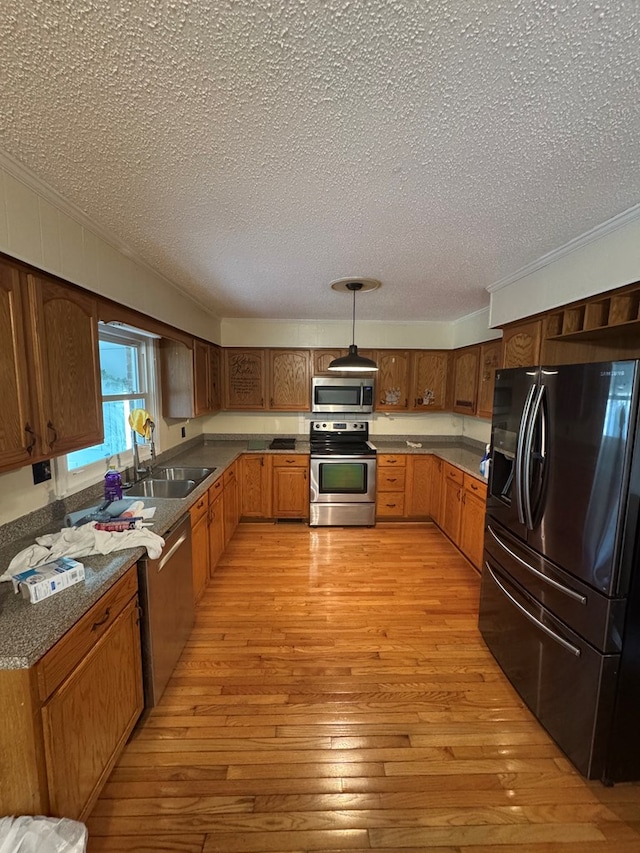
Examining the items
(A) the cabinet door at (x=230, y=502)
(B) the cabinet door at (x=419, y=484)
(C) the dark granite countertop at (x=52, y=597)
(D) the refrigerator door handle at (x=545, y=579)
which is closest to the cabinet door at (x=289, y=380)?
(A) the cabinet door at (x=230, y=502)

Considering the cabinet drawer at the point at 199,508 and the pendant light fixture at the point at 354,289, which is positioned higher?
the pendant light fixture at the point at 354,289

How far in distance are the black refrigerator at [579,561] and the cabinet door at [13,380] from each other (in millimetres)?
2213

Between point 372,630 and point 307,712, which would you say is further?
point 372,630

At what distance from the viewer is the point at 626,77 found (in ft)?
2.86

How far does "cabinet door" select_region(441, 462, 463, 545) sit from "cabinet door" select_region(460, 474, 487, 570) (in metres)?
0.10

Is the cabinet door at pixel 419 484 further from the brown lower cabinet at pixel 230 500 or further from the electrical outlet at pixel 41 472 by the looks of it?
the electrical outlet at pixel 41 472

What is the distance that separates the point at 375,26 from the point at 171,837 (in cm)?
248

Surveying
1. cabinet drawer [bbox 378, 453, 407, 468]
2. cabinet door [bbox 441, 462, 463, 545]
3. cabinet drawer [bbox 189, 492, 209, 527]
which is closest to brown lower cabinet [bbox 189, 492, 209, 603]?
cabinet drawer [bbox 189, 492, 209, 527]

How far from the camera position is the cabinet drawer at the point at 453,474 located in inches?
131

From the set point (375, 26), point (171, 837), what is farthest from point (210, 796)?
point (375, 26)

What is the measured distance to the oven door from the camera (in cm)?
387

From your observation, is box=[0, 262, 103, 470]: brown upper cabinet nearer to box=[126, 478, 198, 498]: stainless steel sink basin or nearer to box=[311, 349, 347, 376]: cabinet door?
box=[126, 478, 198, 498]: stainless steel sink basin

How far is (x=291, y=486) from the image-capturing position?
3.98 meters

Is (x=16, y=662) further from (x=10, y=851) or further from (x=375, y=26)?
(x=375, y=26)
